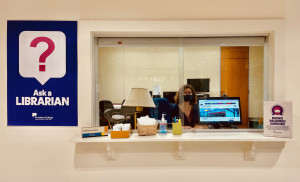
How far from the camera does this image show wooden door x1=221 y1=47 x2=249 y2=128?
2389mm

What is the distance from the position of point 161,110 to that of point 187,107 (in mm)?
294

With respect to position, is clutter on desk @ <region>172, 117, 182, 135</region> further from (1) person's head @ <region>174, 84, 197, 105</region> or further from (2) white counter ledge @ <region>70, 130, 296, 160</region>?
(1) person's head @ <region>174, 84, 197, 105</region>

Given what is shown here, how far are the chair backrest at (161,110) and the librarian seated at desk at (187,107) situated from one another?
0.06 m

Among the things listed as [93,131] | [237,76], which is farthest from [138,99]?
[237,76]

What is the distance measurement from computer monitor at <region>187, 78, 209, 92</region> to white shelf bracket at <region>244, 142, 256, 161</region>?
2.49ft

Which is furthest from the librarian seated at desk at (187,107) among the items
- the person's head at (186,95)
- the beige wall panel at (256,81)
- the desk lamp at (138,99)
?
the beige wall panel at (256,81)

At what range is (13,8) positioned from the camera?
84.3 inches

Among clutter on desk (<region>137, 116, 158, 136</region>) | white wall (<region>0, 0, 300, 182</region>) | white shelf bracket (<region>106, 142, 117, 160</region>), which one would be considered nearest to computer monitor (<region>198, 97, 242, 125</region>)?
white wall (<region>0, 0, 300, 182</region>)

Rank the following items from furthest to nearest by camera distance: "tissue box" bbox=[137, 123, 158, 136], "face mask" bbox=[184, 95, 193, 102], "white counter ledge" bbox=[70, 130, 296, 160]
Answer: "face mask" bbox=[184, 95, 193, 102] < "tissue box" bbox=[137, 123, 158, 136] < "white counter ledge" bbox=[70, 130, 296, 160]

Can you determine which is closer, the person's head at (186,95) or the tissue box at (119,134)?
the tissue box at (119,134)

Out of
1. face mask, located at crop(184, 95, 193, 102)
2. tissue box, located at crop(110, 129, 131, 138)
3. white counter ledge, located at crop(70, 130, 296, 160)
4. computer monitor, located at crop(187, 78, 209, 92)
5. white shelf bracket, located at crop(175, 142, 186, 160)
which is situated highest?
computer monitor, located at crop(187, 78, 209, 92)

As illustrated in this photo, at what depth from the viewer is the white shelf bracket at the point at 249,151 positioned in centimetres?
209

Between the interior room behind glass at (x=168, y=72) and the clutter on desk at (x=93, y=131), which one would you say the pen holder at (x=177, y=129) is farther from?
the clutter on desk at (x=93, y=131)

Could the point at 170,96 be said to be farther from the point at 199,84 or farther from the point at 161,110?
the point at 199,84
